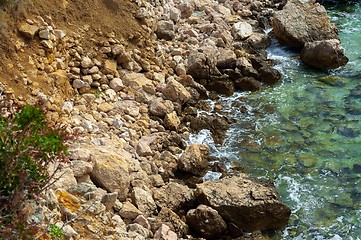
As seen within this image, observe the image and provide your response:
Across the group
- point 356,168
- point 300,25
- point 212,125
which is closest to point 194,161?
point 212,125

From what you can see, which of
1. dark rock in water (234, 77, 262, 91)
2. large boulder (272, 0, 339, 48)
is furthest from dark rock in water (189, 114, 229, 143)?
large boulder (272, 0, 339, 48)

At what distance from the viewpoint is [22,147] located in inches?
232

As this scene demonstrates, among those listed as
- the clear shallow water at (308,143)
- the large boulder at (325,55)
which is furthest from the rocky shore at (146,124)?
the large boulder at (325,55)

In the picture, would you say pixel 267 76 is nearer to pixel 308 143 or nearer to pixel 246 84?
pixel 246 84

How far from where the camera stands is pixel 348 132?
42.0ft

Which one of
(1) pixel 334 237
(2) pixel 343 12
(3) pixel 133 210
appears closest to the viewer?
(3) pixel 133 210

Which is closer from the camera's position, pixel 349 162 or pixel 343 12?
pixel 349 162

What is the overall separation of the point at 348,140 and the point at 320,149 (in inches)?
33.3

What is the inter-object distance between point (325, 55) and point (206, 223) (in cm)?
834

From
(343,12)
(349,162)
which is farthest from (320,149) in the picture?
(343,12)

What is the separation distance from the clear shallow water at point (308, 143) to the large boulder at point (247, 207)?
32 centimetres

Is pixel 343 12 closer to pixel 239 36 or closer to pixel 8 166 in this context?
pixel 239 36

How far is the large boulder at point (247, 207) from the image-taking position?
31.9 feet

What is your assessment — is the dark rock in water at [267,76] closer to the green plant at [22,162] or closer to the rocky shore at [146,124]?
the rocky shore at [146,124]
